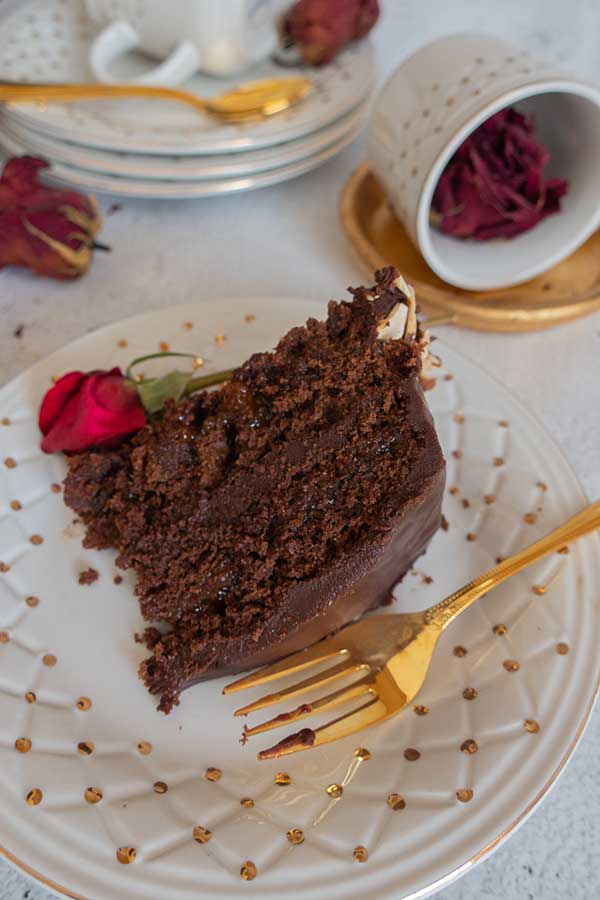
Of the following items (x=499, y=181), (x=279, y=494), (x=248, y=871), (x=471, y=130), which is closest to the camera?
(x=248, y=871)

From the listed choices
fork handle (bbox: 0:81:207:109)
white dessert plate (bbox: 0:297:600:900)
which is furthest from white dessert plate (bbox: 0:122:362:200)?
white dessert plate (bbox: 0:297:600:900)

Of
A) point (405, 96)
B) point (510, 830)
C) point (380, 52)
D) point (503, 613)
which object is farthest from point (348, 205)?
point (510, 830)

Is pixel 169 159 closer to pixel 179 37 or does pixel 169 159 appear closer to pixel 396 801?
pixel 179 37

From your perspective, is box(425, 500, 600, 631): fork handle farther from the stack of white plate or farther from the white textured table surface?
the stack of white plate

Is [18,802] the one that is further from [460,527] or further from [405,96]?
[405,96]

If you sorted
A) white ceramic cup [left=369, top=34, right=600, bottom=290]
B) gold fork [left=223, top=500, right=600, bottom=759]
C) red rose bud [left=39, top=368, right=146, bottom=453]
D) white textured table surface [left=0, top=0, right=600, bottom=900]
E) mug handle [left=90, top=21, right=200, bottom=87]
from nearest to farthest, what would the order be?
gold fork [left=223, top=500, right=600, bottom=759] < red rose bud [left=39, top=368, right=146, bottom=453] < white ceramic cup [left=369, top=34, right=600, bottom=290] < white textured table surface [left=0, top=0, right=600, bottom=900] < mug handle [left=90, top=21, right=200, bottom=87]

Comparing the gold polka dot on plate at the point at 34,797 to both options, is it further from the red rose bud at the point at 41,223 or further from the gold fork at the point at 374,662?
the red rose bud at the point at 41,223

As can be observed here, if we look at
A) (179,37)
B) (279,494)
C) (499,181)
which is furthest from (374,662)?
(179,37)
